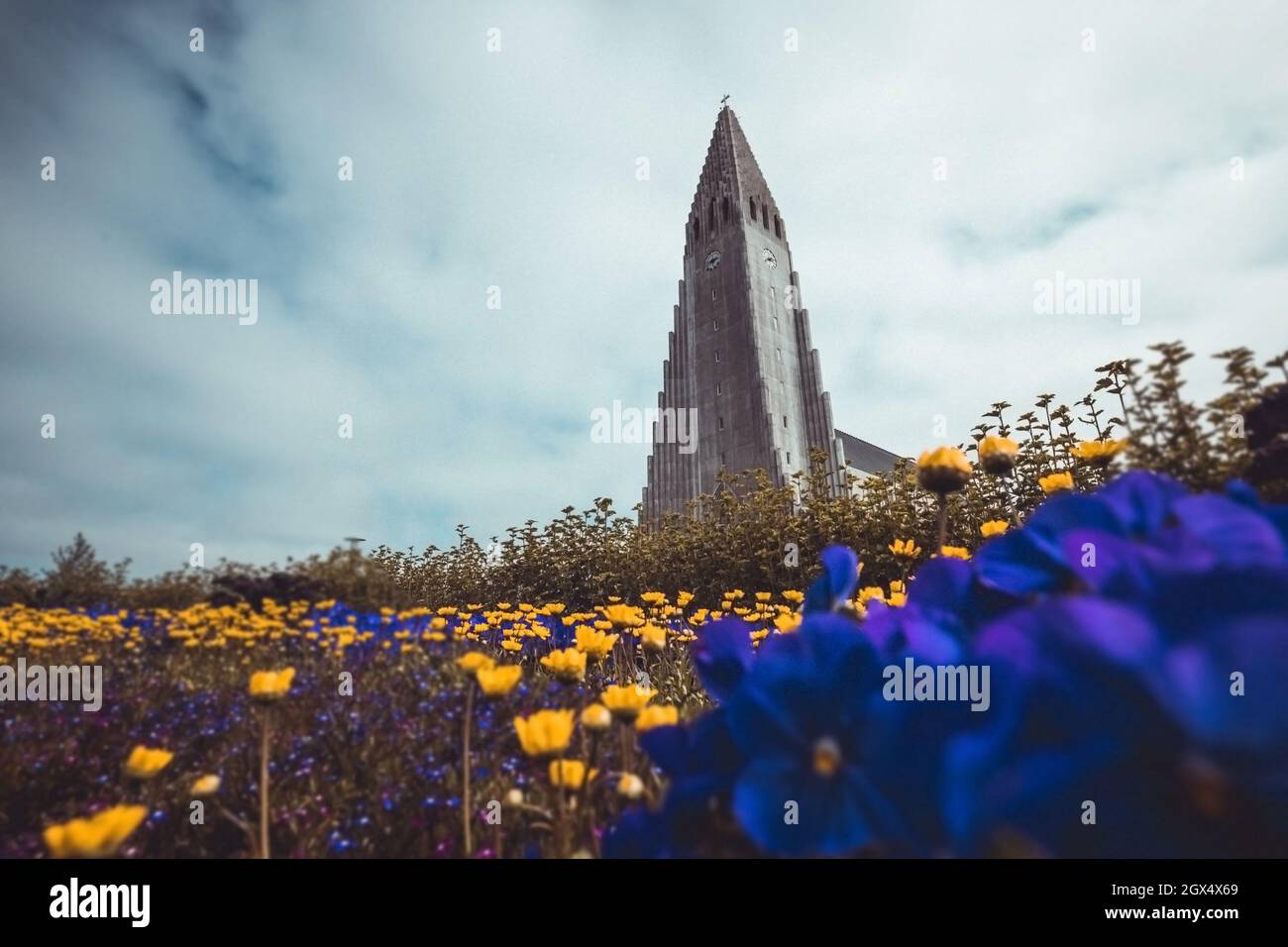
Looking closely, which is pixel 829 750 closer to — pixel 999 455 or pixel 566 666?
pixel 566 666

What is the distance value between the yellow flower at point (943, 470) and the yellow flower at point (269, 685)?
1.03 m

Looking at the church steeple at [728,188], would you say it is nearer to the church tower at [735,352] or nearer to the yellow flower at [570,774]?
the church tower at [735,352]

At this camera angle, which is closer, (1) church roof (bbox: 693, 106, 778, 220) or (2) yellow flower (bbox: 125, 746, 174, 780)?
(2) yellow flower (bbox: 125, 746, 174, 780)

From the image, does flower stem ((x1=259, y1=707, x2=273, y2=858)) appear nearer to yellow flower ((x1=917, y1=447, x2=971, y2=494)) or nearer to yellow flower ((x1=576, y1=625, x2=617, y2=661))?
yellow flower ((x1=576, y1=625, x2=617, y2=661))

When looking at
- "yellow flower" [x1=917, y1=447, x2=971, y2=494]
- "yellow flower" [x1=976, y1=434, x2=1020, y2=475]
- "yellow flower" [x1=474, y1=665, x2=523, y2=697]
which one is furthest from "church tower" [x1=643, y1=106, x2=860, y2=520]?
"yellow flower" [x1=474, y1=665, x2=523, y2=697]

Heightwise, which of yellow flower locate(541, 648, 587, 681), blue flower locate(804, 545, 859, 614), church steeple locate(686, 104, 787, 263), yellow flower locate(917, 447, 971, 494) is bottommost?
yellow flower locate(541, 648, 587, 681)

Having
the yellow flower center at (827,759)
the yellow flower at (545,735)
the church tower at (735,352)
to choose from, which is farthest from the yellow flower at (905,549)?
the church tower at (735,352)

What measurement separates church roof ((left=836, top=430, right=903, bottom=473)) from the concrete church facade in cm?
66

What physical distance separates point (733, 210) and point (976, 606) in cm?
3364

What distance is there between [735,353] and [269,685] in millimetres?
29683

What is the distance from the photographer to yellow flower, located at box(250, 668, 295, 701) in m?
0.77
